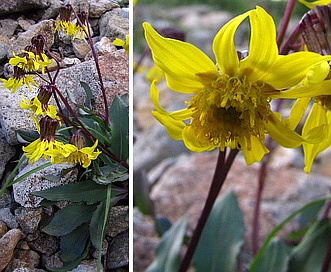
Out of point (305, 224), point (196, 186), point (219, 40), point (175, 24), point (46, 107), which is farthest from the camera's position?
point (175, 24)

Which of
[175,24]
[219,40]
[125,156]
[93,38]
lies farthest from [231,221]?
[175,24]

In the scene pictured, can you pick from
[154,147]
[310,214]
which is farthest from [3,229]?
[154,147]

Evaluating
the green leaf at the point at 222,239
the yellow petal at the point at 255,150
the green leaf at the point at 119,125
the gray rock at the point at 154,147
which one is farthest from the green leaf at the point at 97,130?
the gray rock at the point at 154,147

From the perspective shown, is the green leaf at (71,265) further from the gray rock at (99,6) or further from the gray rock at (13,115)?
the gray rock at (99,6)

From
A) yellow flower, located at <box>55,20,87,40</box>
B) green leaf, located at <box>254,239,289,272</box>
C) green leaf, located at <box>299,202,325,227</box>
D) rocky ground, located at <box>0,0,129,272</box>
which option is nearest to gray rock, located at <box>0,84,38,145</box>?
rocky ground, located at <box>0,0,129,272</box>

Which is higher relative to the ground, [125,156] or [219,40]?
[219,40]

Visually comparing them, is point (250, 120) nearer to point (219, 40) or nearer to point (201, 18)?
point (219, 40)
